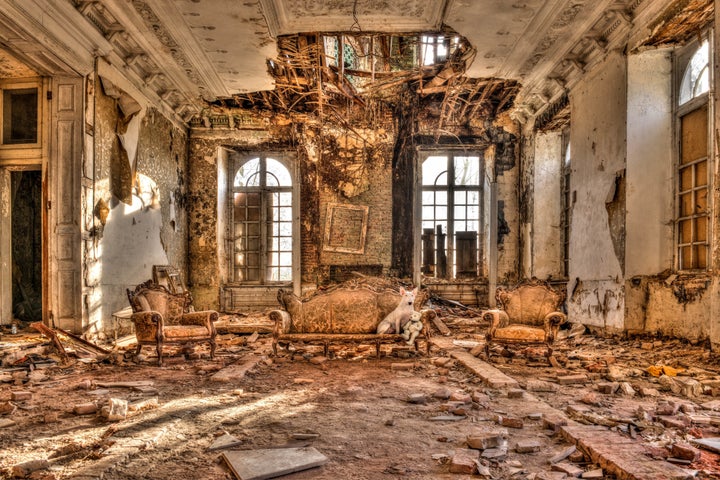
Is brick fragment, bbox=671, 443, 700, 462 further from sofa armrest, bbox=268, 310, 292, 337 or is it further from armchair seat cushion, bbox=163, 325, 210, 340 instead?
armchair seat cushion, bbox=163, 325, 210, 340

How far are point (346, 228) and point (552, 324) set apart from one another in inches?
238

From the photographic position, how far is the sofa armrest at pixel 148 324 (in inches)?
233

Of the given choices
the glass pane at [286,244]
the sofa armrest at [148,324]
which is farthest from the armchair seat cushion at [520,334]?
the glass pane at [286,244]

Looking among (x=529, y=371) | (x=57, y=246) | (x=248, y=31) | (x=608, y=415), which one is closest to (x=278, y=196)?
(x=248, y=31)

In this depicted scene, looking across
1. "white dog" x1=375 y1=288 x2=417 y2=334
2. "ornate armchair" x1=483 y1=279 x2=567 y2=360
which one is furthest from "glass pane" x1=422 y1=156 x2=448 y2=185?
"white dog" x1=375 y1=288 x2=417 y2=334

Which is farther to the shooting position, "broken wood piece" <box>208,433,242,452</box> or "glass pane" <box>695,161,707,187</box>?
"glass pane" <box>695,161,707,187</box>

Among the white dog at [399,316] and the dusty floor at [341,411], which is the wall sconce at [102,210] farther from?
the white dog at [399,316]

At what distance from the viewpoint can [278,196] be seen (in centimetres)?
1173

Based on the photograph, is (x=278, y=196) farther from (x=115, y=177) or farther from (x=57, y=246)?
(x=57, y=246)

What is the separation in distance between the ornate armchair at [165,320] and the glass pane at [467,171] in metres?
7.22

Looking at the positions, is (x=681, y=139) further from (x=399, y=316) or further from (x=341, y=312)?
(x=341, y=312)

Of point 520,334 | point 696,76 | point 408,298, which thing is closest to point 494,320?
point 520,334

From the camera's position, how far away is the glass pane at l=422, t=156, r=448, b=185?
1162 centimetres

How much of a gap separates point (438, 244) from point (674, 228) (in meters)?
5.53
